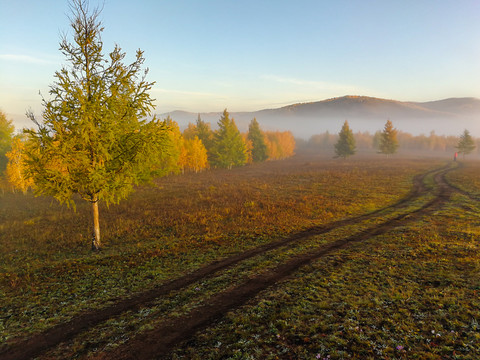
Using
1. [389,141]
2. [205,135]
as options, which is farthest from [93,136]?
[389,141]

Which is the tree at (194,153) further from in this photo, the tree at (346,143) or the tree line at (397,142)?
the tree at (346,143)

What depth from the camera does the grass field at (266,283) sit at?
6324mm

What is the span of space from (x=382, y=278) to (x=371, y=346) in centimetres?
431

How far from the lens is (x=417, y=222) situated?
55.3 feet

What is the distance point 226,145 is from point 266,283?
5594cm

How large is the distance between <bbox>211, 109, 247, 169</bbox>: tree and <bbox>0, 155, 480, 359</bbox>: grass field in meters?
44.1

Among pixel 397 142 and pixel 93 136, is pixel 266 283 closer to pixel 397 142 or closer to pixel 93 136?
pixel 93 136

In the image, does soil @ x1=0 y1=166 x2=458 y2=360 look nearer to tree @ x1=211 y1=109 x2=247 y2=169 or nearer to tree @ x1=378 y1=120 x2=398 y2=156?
tree @ x1=211 y1=109 x2=247 y2=169

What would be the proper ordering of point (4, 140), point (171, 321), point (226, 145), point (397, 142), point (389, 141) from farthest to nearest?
point (397, 142)
point (389, 141)
point (226, 145)
point (4, 140)
point (171, 321)

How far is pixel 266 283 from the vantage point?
9500 mm

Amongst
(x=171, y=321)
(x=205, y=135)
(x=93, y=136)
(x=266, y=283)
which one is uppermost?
(x=205, y=135)

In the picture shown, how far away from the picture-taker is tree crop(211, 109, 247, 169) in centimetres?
6319

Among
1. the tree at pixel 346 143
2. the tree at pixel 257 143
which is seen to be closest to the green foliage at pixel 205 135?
the tree at pixel 257 143

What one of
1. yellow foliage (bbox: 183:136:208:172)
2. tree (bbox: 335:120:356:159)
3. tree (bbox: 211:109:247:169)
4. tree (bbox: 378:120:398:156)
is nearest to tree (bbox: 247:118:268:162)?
tree (bbox: 211:109:247:169)
